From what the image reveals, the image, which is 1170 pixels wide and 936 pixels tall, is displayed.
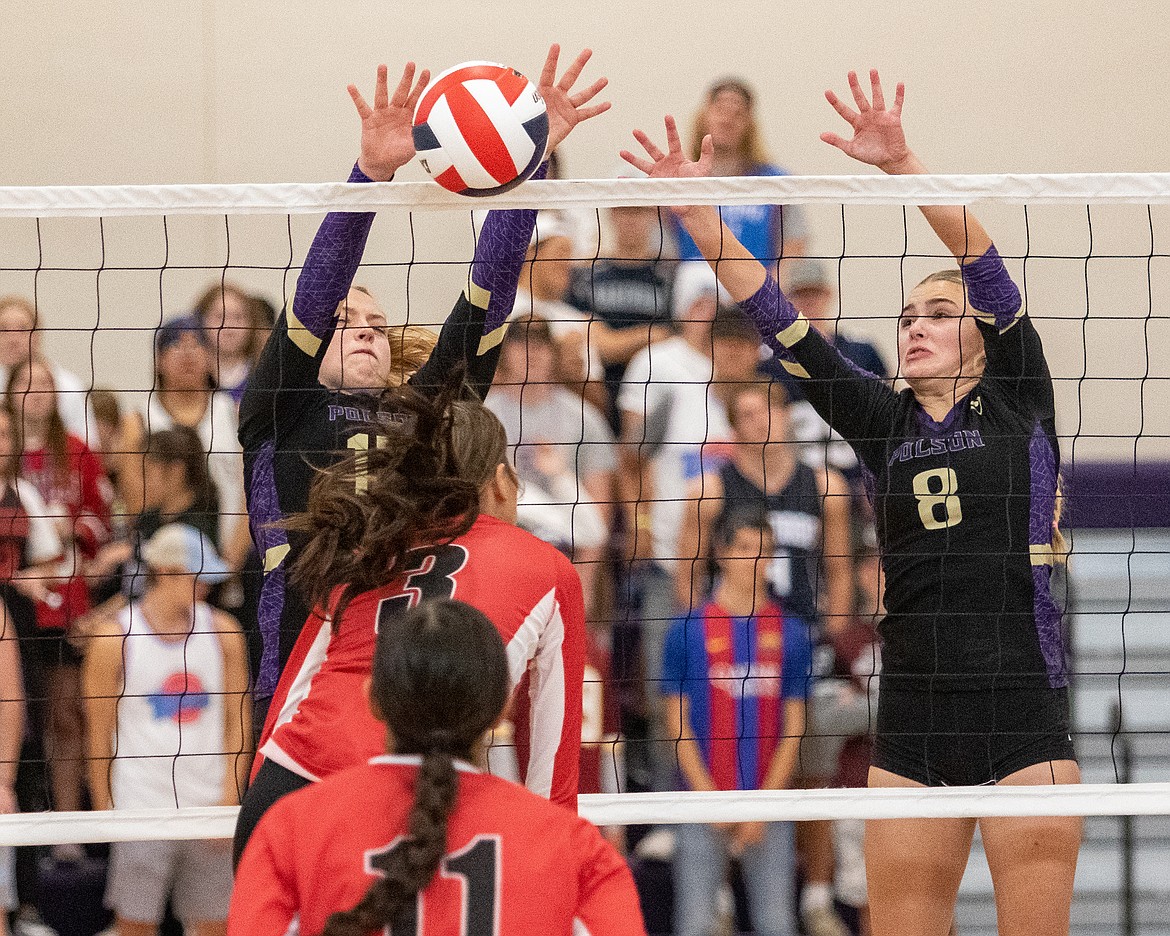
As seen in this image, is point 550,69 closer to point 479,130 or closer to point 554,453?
point 479,130

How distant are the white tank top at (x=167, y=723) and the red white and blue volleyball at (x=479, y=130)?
6.61 ft

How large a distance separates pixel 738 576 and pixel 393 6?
3.47m

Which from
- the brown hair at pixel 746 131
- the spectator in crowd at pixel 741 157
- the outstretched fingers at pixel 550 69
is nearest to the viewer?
the outstretched fingers at pixel 550 69

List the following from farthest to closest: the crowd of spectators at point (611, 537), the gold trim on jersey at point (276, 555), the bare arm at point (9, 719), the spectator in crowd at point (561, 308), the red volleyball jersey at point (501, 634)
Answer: the spectator in crowd at point (561, 308)
the crowd of spectators at point (611, 537)
the bare arm at point (9, 719)
the gold trim on jersey at point (276, 555)
the red volleyball jersey at point (501, 634)

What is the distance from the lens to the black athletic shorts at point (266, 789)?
8.27 feet

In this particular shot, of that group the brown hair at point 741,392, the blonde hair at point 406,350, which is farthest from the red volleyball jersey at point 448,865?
the brown hair at point 741,392

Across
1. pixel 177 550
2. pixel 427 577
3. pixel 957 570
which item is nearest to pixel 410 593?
pixel 427 577

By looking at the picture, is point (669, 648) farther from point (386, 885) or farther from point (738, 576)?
point (386, 885)

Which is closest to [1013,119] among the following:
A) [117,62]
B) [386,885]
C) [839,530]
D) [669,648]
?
[839,530]

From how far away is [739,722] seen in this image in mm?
4719

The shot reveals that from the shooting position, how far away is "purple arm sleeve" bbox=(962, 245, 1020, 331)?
3.38 meters

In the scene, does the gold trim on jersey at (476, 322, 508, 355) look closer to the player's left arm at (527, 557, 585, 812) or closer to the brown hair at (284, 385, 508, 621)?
the brown hair at (284, 385, 508, 621)

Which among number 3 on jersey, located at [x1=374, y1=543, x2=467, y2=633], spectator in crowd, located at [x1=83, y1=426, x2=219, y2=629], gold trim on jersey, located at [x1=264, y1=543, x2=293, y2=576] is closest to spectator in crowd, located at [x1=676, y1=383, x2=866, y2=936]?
spectator in crowd, located at [x1=83, y1=426, x2=219, y2=629]

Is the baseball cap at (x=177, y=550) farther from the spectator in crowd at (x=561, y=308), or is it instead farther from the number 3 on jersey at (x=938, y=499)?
the number 3 on jersey at (x=938, y=499)
